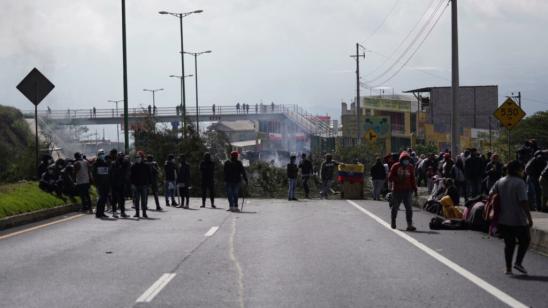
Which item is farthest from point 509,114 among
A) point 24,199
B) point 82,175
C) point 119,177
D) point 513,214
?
point 24,199

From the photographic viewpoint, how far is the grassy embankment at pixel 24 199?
20.5m

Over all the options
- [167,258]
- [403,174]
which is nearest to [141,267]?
[167,258]

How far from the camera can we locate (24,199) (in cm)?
2200

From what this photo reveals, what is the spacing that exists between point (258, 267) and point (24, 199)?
1176cm

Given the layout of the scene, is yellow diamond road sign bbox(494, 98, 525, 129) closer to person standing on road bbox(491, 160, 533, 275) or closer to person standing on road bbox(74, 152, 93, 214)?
person standing on road bbox(74, 152, 93, 214)

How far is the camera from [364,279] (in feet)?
35.8

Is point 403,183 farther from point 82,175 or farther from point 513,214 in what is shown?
point 82,175

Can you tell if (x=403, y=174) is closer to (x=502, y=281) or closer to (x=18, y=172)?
(x=502, y=281)

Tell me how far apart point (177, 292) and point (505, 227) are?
15.0 ft

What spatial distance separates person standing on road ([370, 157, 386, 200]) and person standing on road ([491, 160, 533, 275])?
19817 millimetres

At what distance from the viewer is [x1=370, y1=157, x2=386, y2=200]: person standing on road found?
103 ft

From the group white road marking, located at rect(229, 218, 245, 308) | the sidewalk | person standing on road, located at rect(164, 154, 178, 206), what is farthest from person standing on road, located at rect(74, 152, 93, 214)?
the sidewalk

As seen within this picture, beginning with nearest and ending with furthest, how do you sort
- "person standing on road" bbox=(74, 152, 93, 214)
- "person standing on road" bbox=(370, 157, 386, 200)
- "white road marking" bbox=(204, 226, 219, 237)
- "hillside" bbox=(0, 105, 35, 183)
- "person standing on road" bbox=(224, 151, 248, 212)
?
1. "white road marking" bbox=(204, 226, 219, 237)
2. "person standing on road" bbox=(74, 152, 93, 214)
3. "person standing on road" bbox=(224, 151, 248, 212)
4. "person standing on road" bbox=(370, 157, 386, 200)
5. "hillside" bbox=(0, 105, 35, 183)

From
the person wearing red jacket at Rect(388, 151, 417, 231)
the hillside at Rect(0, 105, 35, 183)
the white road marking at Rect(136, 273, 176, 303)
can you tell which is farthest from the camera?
the hillside at Rect(0, 105, 35, 183)
